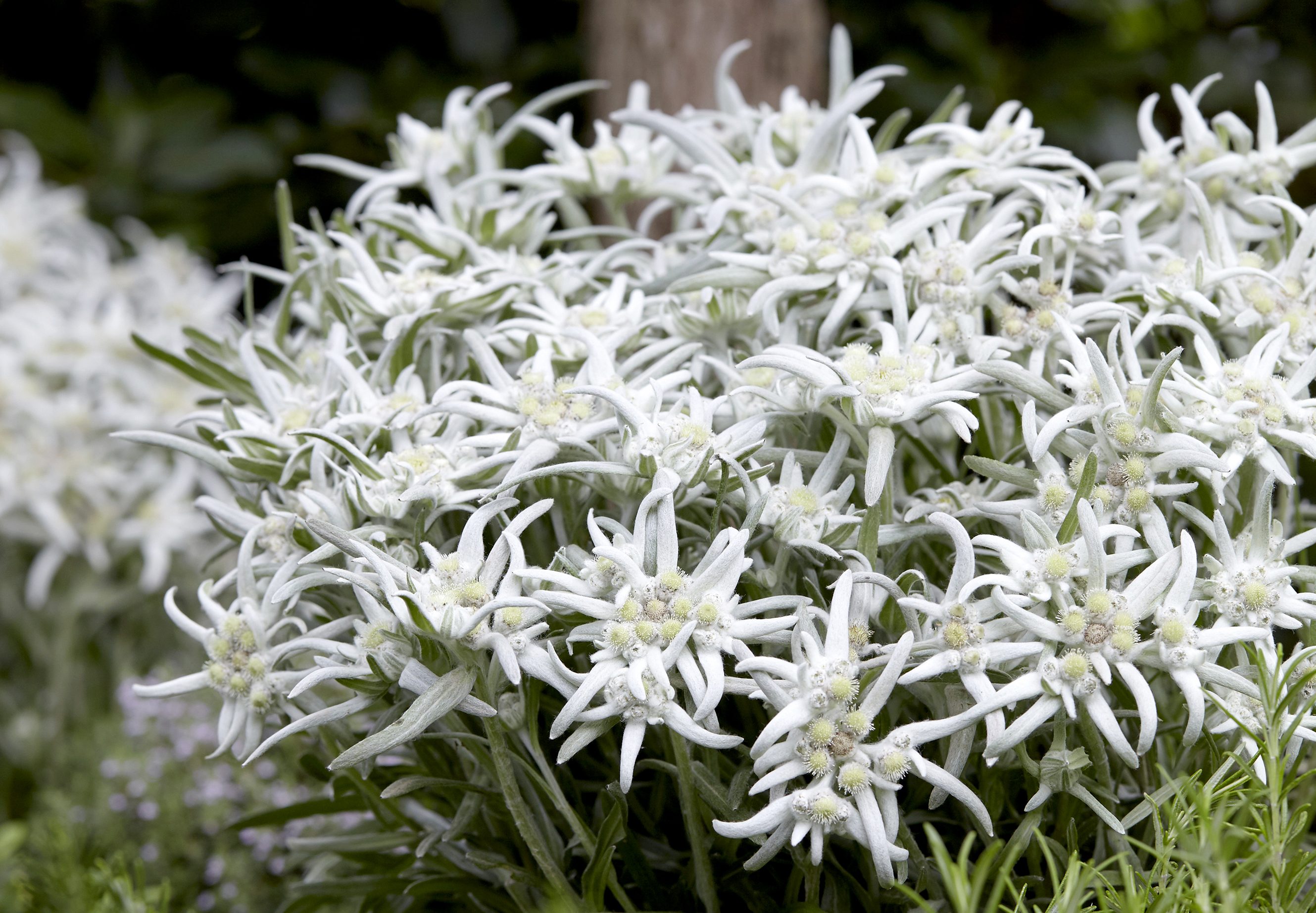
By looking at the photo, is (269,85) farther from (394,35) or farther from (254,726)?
(254,726)

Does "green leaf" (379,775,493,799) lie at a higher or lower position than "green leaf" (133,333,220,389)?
lower

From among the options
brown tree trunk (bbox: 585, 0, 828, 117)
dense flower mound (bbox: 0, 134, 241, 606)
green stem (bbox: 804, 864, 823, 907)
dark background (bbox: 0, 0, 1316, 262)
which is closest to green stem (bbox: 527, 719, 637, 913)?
green stem (bbox: 804, 864, 823, 907)

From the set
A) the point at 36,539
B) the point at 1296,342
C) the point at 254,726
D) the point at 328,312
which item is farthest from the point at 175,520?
the point at 1296,342

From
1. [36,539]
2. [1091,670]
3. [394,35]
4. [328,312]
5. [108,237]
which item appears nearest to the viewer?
[1091,670]

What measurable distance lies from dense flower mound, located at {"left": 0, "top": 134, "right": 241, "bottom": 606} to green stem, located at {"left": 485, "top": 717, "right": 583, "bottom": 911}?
0.97 m

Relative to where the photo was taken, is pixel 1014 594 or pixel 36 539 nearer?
pixel 1014 594

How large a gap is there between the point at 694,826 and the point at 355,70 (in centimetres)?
204

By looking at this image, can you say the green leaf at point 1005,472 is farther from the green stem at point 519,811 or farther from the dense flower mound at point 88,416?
the dense flower mound at point 88,416

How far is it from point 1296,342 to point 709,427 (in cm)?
41

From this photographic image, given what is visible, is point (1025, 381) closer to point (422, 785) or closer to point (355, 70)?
point (422, 785)

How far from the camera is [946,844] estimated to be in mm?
777

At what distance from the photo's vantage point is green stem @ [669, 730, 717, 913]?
663mm

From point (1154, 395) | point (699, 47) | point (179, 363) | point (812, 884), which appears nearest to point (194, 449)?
point (179, 363)

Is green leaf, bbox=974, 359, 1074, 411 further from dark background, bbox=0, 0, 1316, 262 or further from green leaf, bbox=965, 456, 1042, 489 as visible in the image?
dark background, bbox=0, 0, 1316, 262
